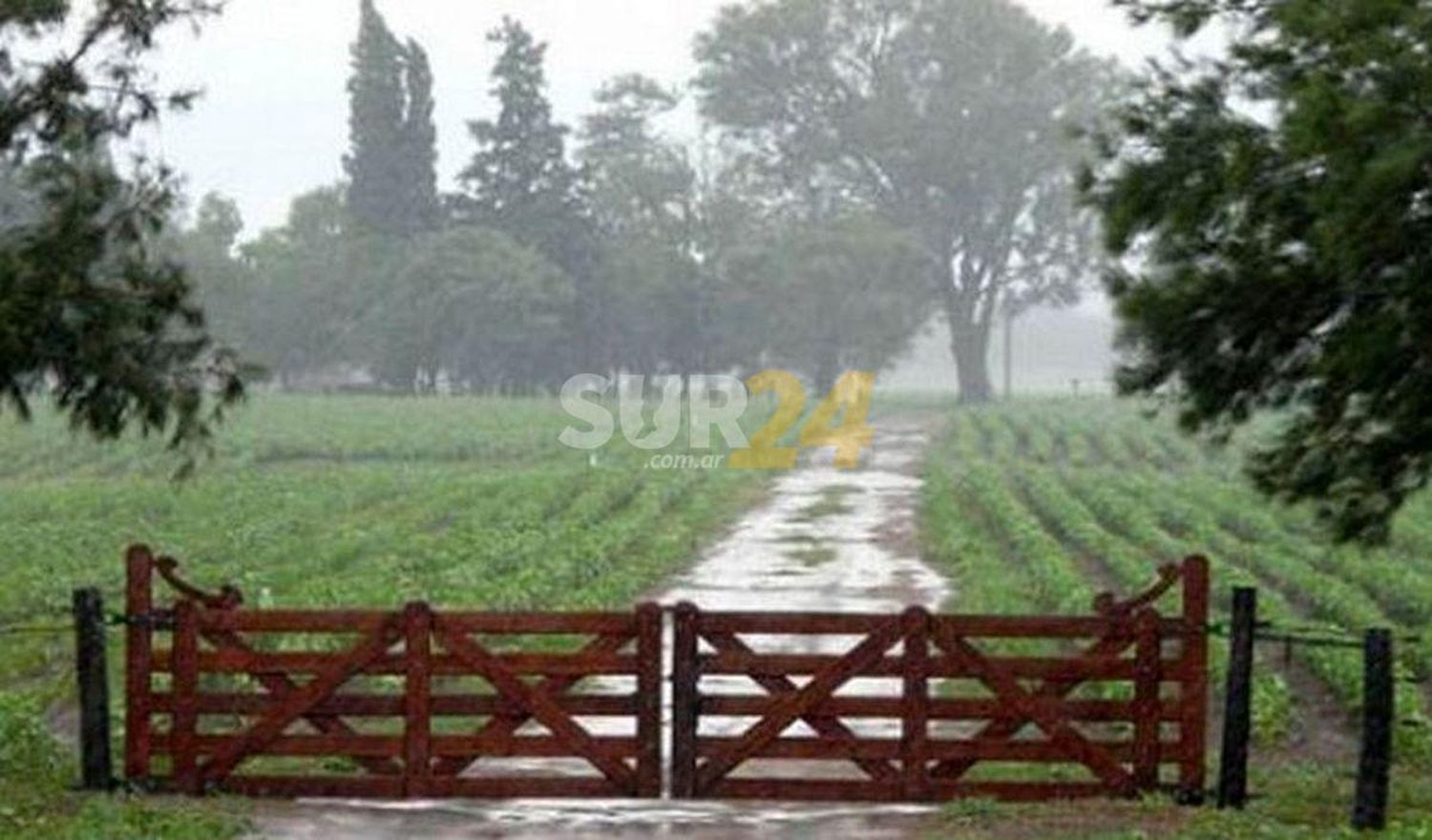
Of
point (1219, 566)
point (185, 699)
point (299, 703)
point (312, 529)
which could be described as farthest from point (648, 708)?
point (312, 529)

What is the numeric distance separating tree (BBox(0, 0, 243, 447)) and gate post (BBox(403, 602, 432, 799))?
6.94 feet

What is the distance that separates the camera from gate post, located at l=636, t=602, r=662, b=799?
1344 centimetres

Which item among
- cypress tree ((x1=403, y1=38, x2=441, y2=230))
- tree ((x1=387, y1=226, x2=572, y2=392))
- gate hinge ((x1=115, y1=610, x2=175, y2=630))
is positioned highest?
cypress tree ((x1=403, y1=38, x2=441, y2=230))

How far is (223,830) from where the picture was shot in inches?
483

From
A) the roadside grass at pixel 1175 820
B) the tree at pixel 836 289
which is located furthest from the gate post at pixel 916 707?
the tree at pixel 836 289

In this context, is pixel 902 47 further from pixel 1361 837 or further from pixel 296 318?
A: pixel 1361 837

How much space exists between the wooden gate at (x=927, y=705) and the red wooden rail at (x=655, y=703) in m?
0.01

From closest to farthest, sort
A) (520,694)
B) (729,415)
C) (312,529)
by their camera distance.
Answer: (520,694) < (312,529) < (729,415)

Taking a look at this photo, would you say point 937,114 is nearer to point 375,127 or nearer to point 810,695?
point 375,127

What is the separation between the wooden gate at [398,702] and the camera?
13.4 meters

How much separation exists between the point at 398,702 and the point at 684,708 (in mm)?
1753

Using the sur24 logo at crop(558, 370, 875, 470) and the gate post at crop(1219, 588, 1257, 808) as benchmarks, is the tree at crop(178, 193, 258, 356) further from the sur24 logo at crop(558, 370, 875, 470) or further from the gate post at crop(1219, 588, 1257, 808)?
the gate post at crop(1219, 588, 1257, 808)

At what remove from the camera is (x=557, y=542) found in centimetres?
3453

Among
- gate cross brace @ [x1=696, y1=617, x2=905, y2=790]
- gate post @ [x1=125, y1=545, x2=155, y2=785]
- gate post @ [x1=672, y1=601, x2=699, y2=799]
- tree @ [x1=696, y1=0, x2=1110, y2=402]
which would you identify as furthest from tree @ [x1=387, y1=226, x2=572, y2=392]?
gate cross brace @ [x1=696, y1=617, x2=905, y2=790]
